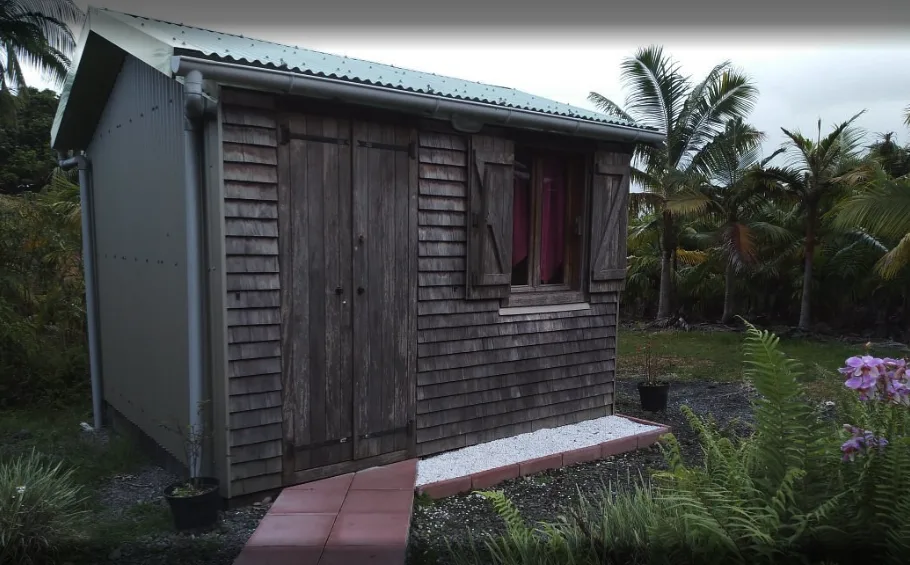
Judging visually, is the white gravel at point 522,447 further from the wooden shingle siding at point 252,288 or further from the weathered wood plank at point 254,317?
the weathered wood plank at point 254,317

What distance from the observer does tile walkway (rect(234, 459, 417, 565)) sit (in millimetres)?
2961

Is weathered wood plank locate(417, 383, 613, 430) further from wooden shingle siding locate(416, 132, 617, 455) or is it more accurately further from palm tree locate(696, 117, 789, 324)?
palm tree locate(696, 117, 789, 324)

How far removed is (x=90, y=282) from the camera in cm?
581

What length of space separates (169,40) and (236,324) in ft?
5.48

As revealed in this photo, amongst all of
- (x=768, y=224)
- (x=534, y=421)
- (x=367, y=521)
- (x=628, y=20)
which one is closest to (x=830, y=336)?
(x=768, y=224)

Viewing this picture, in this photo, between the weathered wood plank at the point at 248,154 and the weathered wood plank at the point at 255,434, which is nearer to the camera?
the weathered wood plank at the point at 248,154

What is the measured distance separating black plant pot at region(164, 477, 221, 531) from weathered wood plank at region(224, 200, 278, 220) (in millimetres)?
1542

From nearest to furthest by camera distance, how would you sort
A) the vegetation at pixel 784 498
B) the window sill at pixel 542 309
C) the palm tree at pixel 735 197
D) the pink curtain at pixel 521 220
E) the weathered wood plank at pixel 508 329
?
1. the vegetation at pixel 784 498
2. the weathered wood plank at pixel 508 329
3. the window sill at pixel 542 309
4. the pink curtain at pixel 521 220
5. the palm tree at pixel 735 197

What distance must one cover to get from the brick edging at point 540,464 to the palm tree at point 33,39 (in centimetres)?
484

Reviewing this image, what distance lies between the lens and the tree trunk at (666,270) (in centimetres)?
1298

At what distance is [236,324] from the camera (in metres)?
3.57

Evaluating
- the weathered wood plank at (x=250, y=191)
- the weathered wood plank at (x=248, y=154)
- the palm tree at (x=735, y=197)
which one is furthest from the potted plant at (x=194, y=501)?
the palm tree at (x=735, y=197)

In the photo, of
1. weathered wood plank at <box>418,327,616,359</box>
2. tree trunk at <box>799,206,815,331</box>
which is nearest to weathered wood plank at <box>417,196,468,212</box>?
weathered wood plank at <box>418,327,616,359</box>

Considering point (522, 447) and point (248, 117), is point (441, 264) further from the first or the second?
point (248, 117)
